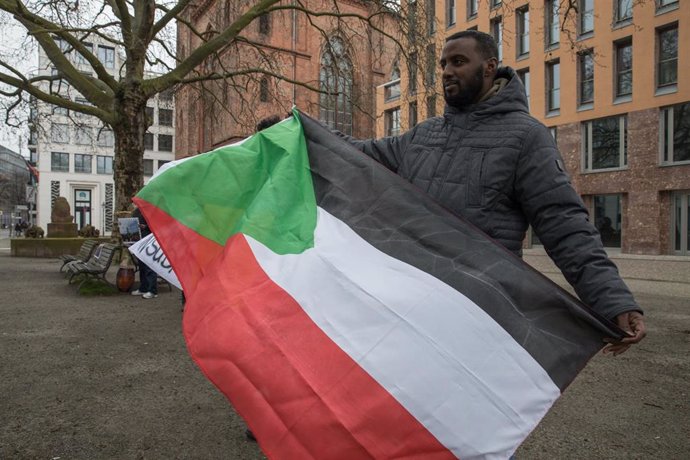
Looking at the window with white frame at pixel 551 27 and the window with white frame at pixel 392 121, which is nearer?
the window with white frame at pixel 551 27

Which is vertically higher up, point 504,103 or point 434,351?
point 504,103

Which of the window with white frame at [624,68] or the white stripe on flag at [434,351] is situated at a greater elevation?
the window with white frame at [624,68]

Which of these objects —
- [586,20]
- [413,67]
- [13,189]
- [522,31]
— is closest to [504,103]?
[413,67]

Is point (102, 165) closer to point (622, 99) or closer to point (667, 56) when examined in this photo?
point (622, 99)

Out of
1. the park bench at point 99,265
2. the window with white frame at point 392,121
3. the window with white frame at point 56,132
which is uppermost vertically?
the window with white frame at point 392,121

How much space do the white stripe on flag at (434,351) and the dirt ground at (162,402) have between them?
5.77 feet

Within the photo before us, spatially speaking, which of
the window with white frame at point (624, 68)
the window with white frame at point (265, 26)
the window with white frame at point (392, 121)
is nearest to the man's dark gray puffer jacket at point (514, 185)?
the window with white frame at point (624, 68)

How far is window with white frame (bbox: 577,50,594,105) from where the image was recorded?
2445cm

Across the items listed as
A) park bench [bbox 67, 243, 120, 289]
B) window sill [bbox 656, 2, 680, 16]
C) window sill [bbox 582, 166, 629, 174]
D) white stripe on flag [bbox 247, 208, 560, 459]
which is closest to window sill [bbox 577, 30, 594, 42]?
window sill [bbox 656, 2, 680, 16]

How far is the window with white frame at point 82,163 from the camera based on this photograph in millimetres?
60500

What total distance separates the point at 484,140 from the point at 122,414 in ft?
10.6

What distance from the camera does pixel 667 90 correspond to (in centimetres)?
2186

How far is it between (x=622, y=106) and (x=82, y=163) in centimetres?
5704

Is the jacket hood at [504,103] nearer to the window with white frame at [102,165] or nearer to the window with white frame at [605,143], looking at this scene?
the window with white frame at [605,143]
